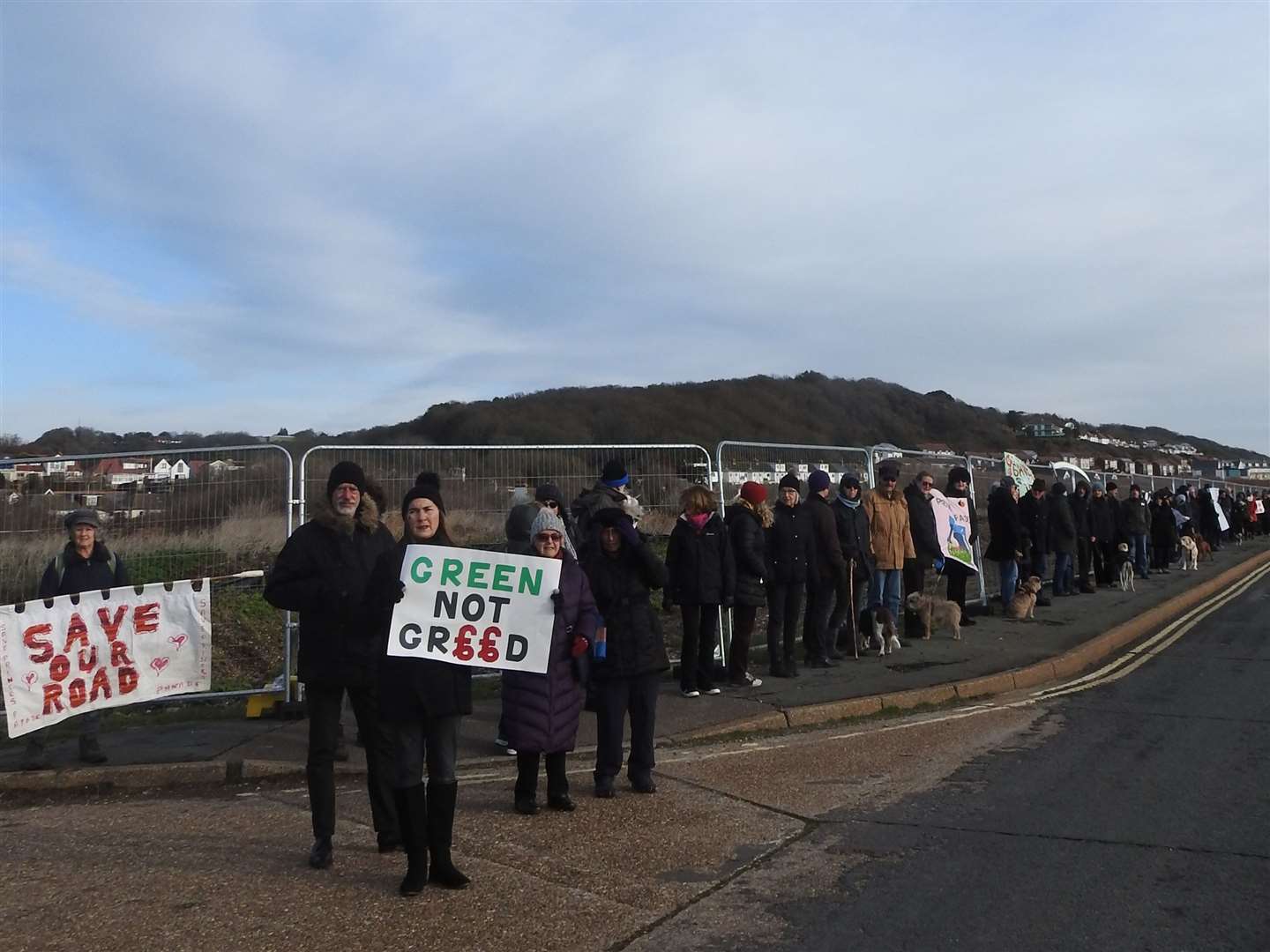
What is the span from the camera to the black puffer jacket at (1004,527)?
1502cm

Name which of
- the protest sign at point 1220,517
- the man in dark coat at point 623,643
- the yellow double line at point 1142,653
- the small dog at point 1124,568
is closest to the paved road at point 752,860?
the man in dark coat at point 623,643

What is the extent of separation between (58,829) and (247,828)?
1226 mm

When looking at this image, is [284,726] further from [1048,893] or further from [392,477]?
[1048,893]

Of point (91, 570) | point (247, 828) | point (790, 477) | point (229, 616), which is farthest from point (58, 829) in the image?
point (790, 477)

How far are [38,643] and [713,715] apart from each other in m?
5.18

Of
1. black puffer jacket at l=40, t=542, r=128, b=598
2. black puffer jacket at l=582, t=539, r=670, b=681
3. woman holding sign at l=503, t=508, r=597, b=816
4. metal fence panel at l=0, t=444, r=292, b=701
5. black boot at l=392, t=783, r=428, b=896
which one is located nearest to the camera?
black boot at l=392, t=783, r=428, b=896

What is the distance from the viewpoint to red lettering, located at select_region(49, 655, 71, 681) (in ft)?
25.3

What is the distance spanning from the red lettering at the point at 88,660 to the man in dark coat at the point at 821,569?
6.34 m

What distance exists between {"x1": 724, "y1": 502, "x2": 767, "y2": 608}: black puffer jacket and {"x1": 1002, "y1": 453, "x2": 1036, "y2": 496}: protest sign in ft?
24.2

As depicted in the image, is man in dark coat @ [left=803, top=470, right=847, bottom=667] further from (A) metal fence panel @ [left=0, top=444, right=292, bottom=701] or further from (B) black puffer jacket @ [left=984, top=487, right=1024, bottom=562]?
(A) metal fence panel @ [left=0, top=444, right=292, bottom=701]

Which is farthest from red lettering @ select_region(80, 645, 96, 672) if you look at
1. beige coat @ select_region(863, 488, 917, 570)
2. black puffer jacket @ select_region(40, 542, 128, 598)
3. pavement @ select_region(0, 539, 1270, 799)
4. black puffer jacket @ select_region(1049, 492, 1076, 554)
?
black puffer jacket @ select_region(1049, 492, 1076, 554)

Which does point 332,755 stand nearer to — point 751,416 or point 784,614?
point 784,614

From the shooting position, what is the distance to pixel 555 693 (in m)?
6.11

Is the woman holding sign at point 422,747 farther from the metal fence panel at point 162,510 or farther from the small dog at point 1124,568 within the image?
the small dog at point 1124,568
